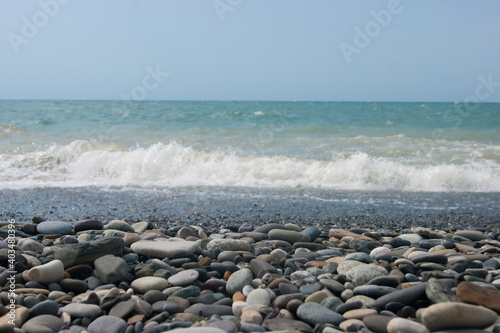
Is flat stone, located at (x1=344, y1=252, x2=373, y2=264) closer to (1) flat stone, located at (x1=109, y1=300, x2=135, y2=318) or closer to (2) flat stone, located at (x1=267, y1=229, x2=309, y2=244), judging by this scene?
(2) flat stone, located at (x1=267, y1=229, x2=309, y2=244)

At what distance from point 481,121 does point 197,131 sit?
14.5m

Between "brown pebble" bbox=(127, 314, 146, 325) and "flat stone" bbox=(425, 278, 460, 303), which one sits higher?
"flat stone" bbox=(425, 278, 460, 303)

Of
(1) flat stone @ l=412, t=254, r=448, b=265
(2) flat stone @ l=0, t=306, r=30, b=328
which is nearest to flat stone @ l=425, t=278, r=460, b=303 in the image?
(1) flat stone @ l=412, t=254, r=448, b=265

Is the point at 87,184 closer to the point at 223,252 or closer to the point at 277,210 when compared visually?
the point at 277,210

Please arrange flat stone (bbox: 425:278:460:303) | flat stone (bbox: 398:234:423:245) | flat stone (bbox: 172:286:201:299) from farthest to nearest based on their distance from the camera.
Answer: flat stone (bbox: 398:234:423:245), flat stone (bbox: 172:286:201:299), flat stone (bbox: 425:278:460:303)

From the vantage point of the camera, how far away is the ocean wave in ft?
28.8

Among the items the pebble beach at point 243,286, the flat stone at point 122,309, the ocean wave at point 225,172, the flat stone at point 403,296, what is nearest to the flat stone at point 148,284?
the pebble beach at point 243,286

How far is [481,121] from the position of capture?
837 inches

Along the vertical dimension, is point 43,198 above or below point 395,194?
below

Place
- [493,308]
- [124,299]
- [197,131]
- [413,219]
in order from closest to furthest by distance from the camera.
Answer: [493,308] → [124,299] → [413,219] → [197,131]

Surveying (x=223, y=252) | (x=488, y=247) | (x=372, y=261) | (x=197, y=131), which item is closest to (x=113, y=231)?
(x=223, y=252)

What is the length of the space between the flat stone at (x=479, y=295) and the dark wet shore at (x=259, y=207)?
2.86 meters

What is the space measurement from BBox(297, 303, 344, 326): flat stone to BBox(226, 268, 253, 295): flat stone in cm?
57

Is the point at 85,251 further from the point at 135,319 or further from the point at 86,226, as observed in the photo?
the point at 86,226
